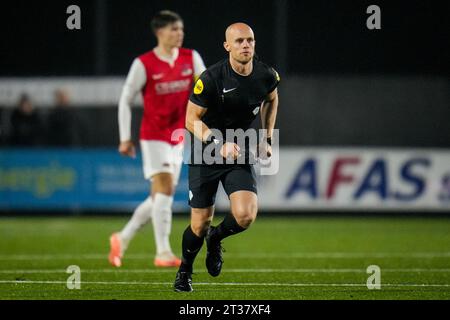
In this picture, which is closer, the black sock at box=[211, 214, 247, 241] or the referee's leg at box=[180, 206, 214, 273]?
the black sock at box=[211, 214, 247, 241]

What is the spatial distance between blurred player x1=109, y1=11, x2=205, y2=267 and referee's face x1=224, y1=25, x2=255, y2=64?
261 cm

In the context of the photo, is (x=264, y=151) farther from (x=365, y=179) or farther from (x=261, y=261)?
(x=365, y=179)

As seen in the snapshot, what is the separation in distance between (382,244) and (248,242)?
6.07 ft

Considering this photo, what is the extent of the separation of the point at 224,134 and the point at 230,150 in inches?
25.0

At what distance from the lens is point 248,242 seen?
556 inches

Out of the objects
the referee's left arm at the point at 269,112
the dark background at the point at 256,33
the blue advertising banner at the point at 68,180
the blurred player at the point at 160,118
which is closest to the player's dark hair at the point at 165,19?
the blurred player at the point at 160,118

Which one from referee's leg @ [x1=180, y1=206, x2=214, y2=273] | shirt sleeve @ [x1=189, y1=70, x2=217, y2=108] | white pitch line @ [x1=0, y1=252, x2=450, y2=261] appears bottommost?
white pitch line @ [x1=0, y1=252, x2=450, y2=261]

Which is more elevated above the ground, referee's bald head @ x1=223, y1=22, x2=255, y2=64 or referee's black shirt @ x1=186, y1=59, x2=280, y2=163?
referee's bald head @ x1=223, y1=22, x2=255, y2=64

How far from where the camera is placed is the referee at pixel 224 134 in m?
8.41

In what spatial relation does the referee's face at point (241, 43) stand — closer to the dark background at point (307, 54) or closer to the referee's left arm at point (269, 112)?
the referee's left arm at point (269, 112)

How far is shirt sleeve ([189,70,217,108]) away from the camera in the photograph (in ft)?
27.5

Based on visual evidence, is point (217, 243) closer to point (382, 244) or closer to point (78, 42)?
point (382, 244)

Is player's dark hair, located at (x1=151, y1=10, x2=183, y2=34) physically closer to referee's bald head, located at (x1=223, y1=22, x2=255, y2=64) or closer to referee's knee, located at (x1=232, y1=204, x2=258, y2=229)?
referee's bald head, located at (x1=223, y1=22, x2=255, y2=64)

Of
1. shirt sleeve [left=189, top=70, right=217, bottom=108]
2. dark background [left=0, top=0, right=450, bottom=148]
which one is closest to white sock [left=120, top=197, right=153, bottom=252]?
shirt sleeve [left=189, top=70, right=217, bottom=108]
